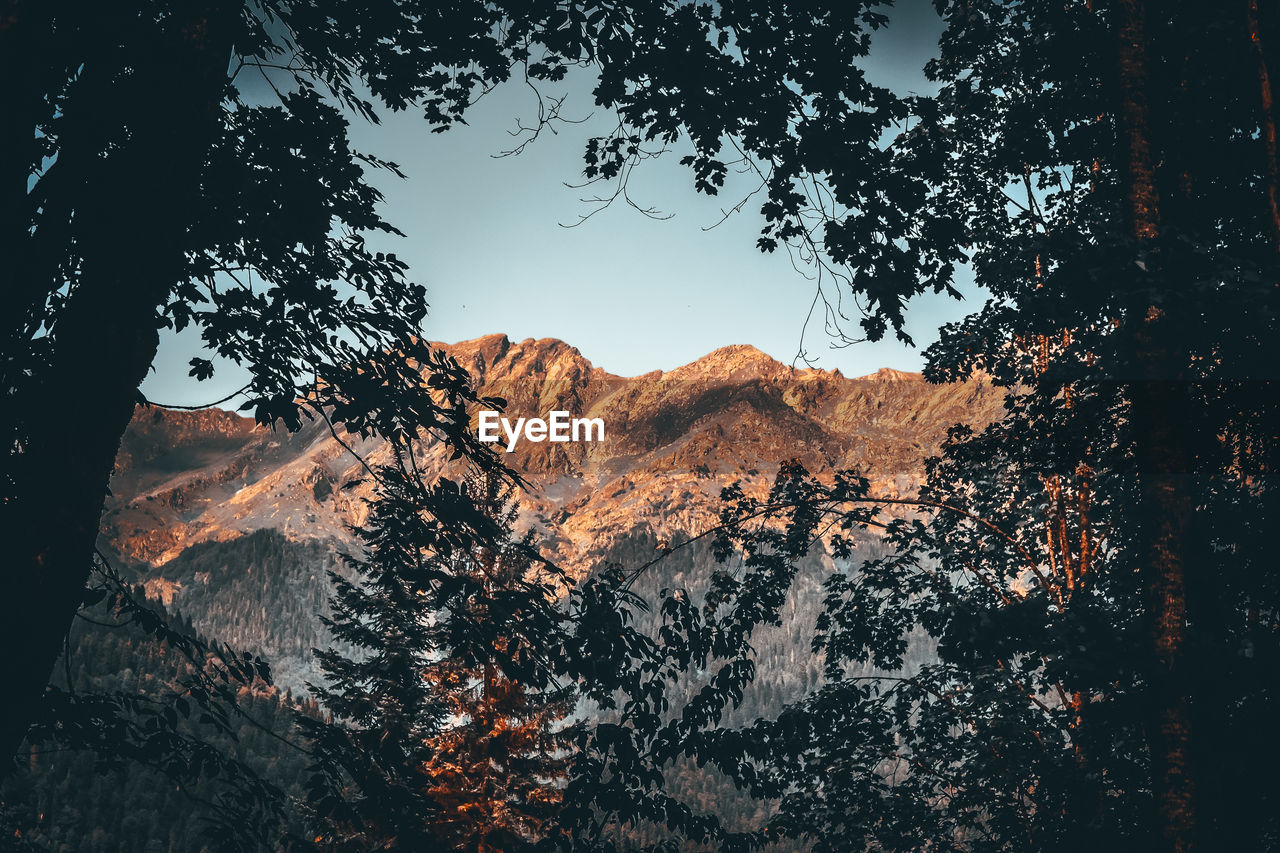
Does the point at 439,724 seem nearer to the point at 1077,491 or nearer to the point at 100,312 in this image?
the point at 1077,491

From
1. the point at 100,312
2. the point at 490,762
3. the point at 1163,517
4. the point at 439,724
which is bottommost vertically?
the point at 490,762

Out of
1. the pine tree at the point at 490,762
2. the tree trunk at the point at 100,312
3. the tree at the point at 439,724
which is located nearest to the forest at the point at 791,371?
the tree trunk at the point at 100,312

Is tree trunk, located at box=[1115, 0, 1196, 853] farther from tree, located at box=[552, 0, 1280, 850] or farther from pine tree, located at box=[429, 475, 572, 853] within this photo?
pine tree, located at box=[429, 475, 572, 853]

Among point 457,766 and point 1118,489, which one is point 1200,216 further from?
point 457,766

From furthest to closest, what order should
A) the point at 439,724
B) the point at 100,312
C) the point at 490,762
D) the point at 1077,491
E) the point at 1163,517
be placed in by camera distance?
the point at 439,724 < the point at 490,762 < the point at 1077,491 < the point at 1163,517 < the point at 100,312

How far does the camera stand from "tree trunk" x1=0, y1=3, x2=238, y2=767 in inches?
122

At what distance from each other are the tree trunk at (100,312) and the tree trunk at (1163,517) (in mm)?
5060

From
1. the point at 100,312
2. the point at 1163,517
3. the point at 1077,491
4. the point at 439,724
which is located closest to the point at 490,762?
the point at 439,724

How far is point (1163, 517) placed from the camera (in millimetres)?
5055

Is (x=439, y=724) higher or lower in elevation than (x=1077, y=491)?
lower

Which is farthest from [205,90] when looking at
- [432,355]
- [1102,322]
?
[1102,322]

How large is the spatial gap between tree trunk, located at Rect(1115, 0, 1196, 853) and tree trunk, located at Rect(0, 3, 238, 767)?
5.06 m

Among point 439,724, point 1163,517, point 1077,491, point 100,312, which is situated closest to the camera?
point 100,312

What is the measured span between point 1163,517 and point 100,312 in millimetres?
5843
